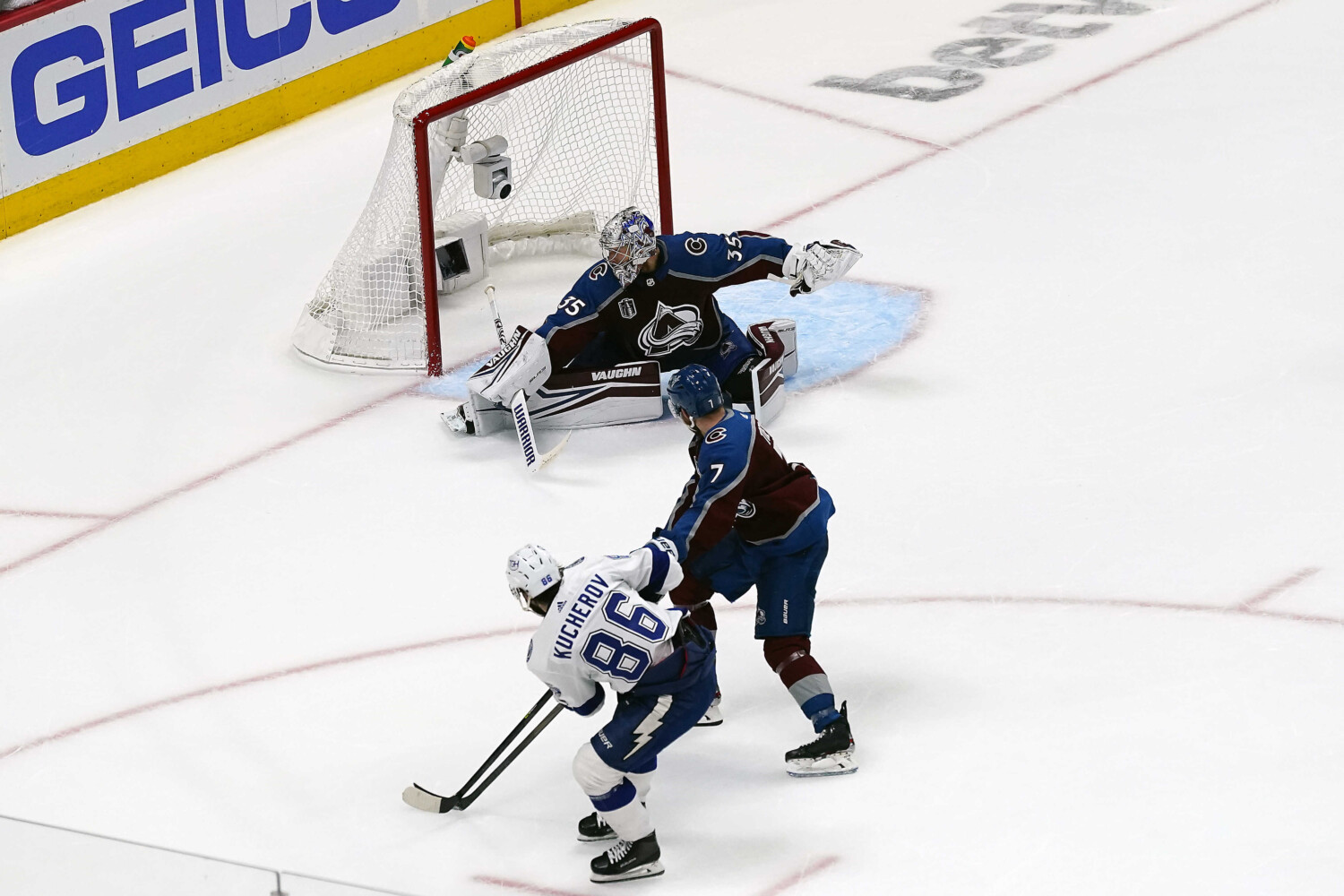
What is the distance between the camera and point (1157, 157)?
9.60 m

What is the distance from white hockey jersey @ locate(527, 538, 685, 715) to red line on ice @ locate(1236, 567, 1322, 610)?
1948mm

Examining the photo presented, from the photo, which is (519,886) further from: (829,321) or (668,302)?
(829,321)

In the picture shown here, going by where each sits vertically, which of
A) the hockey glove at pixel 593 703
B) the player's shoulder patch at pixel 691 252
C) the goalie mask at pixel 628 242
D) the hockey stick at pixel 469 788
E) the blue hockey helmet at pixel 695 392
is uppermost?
the blue hockey helmet at pixel 695 392

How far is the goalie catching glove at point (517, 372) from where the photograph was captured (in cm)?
749

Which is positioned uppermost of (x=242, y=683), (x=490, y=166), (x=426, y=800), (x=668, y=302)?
(x=490, y=166)

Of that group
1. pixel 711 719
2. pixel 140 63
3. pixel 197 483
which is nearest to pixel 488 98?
pixel 197 483

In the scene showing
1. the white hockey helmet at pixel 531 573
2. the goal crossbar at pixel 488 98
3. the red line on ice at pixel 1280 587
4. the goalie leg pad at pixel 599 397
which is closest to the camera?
the white hockey helmet at pixel 531 573

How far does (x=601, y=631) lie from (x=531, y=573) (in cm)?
20

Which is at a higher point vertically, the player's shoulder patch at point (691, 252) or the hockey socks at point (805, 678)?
the player's shoulder patch at point (691, 252)

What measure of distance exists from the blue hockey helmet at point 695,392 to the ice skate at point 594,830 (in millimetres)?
1002

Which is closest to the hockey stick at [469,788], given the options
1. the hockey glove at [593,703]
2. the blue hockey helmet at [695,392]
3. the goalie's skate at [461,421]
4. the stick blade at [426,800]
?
the stick blade at [426,800]

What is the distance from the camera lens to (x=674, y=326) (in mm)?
7508

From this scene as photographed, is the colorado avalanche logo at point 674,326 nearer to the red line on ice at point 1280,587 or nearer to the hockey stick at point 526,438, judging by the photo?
the hockey stick at point 526,438

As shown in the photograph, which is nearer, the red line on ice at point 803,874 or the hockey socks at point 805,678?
the red line on ice at point 803,874
